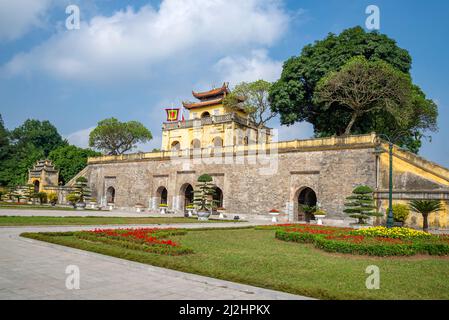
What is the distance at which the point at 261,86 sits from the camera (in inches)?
1545

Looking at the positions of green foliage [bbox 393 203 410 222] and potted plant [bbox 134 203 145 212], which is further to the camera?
potted plant [bbox 134 203 145 212]

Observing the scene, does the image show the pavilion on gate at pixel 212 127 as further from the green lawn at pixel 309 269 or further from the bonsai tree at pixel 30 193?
the green lawn at pixel 309 269

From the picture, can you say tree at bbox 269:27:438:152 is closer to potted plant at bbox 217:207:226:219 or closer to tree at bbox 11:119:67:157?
potted plant at bbox 217:207:226:219

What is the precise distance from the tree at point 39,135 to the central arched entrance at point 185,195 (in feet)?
137

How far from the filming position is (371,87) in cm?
2561

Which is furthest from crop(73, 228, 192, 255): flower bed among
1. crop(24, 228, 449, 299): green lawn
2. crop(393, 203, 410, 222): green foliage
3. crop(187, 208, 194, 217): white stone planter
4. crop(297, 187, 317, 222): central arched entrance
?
crop(187, 208, 194, 217): white stone planter

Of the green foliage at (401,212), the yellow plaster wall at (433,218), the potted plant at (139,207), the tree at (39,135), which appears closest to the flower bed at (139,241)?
the green foliage at (401,212)

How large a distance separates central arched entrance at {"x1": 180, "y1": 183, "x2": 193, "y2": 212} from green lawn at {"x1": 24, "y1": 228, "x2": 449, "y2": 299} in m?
23.2

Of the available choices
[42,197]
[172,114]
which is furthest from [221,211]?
[42,197]

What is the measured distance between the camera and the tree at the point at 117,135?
52.7 m

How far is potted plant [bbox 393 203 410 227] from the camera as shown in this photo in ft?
67.6

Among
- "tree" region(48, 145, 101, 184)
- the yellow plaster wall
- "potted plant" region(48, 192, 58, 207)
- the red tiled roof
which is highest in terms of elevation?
the red tiled roof
